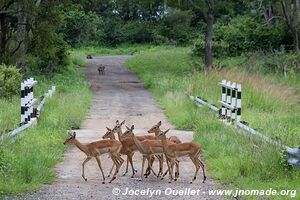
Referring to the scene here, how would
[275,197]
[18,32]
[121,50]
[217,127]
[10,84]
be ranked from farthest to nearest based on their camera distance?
[121,50] → [18,32] → [10,84] → [217,127] → [275,197]

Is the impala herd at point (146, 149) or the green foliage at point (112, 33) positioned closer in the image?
the impala herd at point (146, 149)

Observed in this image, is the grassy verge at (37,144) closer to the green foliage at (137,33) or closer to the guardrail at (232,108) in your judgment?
the guardrail at (232,108)

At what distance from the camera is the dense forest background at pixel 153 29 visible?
31141 millimetres

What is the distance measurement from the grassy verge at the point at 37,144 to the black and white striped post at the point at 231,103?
4.07 m

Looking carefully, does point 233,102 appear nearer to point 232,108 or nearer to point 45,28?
point 232,108

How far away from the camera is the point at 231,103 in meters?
16.8

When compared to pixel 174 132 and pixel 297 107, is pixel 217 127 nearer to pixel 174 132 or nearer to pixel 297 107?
pixel 174 132

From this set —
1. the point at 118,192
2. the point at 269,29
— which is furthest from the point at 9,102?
the point at 269,29

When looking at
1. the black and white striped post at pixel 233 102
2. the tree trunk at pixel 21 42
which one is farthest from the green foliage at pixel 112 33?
the black and white striped post at pixel 233 102

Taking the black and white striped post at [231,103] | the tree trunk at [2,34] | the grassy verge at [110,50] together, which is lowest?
the grassy verge at [110,50]

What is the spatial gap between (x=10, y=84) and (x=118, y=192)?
15.2m

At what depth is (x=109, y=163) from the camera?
38.9 ft

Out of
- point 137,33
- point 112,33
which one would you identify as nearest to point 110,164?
point 137,33

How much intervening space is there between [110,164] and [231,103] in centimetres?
595
